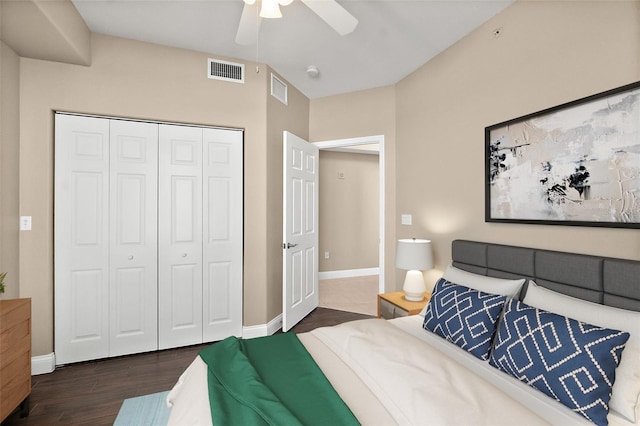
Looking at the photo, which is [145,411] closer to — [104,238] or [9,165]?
[104,238]

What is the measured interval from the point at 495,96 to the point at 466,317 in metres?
1.63

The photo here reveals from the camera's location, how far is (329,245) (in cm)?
569

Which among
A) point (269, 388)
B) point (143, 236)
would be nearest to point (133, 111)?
point (143, 236)

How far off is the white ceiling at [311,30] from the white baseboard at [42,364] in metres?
2.66

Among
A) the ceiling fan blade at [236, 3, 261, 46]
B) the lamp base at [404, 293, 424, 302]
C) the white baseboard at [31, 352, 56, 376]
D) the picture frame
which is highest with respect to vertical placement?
the ceiling fan blade at [236, 3, 261, 46]

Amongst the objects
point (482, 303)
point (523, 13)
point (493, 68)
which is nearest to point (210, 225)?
point (482, 303)

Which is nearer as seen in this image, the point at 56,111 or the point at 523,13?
the point at 523,13

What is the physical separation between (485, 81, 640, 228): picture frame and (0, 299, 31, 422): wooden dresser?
312 centimetres

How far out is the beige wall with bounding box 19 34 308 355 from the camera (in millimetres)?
2439

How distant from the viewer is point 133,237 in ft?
9.02

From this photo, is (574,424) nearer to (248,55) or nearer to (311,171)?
(311,171)

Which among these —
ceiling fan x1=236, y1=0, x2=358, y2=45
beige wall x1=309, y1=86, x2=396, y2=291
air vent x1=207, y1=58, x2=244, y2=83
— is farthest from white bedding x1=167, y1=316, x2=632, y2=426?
air vent x1=207, y1=58, x2=244, y2=83

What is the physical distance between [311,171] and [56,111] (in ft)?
7.87

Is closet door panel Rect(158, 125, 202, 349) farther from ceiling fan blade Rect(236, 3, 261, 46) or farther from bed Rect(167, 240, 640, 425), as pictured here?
bed Rect(167, 240, 640, 425)
